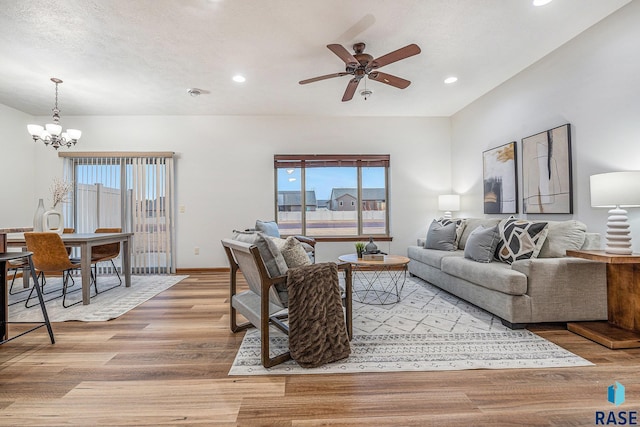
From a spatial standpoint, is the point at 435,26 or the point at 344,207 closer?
the point at 435,26

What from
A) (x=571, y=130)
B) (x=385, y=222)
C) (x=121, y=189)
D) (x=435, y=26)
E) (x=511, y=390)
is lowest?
(x=511, y=390)

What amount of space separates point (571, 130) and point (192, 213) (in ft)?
17.4

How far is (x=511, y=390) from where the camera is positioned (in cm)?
162

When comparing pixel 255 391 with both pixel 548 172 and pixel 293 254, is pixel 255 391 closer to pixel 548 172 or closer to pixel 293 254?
pixel 293 254

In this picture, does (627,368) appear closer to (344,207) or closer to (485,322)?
(485,322)

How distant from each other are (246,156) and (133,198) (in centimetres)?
204

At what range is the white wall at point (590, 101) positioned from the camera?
2424 mm

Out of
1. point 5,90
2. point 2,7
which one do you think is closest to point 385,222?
point 2,7

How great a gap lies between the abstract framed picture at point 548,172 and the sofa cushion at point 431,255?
1054mm

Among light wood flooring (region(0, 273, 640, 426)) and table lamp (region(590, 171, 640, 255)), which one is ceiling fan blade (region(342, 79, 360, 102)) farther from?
light wood flooring (region(0, 273, 640, 426))

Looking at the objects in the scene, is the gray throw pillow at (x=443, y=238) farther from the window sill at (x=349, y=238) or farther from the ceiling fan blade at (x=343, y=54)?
the ceiling fan blade at (x=343, y=54)

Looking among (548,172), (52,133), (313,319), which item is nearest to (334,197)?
(548,172)

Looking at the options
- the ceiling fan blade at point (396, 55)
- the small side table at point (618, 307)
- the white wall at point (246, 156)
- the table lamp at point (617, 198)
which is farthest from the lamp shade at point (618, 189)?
the white wall at point (246, 156)

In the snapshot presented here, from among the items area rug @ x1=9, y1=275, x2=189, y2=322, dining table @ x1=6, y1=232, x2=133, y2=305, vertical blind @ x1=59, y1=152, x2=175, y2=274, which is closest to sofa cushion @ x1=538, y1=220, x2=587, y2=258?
area rug @ x1=9, y1=275, x2=189, y2=322
